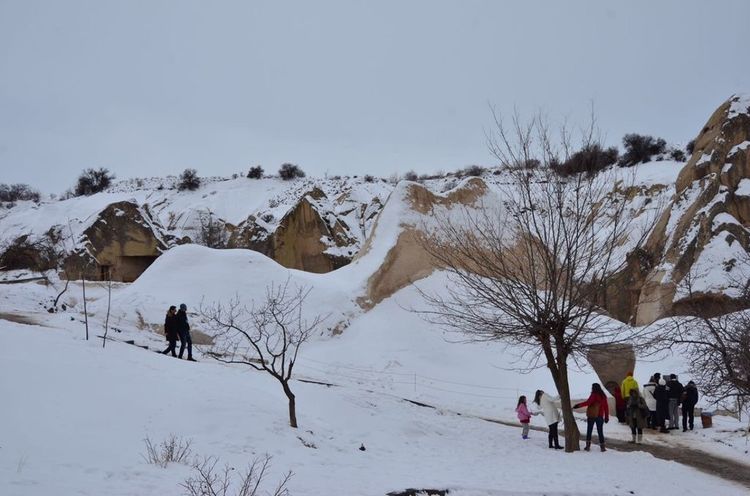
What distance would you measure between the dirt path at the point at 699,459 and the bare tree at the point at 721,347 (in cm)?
117

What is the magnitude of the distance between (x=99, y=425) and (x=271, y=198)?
43118 mm

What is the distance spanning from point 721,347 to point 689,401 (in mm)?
2797

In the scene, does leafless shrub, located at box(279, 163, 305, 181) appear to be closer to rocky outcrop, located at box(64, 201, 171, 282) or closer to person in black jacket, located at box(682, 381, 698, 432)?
rocky outcrop, located at box(64, 201, 171, 282)

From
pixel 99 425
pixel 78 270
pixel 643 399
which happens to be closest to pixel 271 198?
pixel 78 270

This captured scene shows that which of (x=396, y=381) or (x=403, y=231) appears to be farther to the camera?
(x=403, y=231)

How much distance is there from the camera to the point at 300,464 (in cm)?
876

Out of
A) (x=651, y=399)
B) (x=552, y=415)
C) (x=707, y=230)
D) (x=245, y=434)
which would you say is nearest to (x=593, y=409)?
(x=552, y=415)

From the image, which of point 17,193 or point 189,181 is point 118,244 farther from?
point 17,193

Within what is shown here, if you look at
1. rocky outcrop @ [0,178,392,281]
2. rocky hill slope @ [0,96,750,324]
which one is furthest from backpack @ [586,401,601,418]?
rocky outcrop @ [0,178,392,281]

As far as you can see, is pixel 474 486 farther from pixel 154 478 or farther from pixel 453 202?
pixel 453 202

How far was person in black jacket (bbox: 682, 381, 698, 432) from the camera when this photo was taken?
49.9 feet

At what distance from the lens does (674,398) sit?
50.6 ft

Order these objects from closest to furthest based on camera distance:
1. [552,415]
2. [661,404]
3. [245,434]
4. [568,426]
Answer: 1. [245,434]
2. [568,426]
3. [552,415]
4. [661,404]

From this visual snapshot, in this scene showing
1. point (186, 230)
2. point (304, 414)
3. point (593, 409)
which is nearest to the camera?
point (304, 414)
